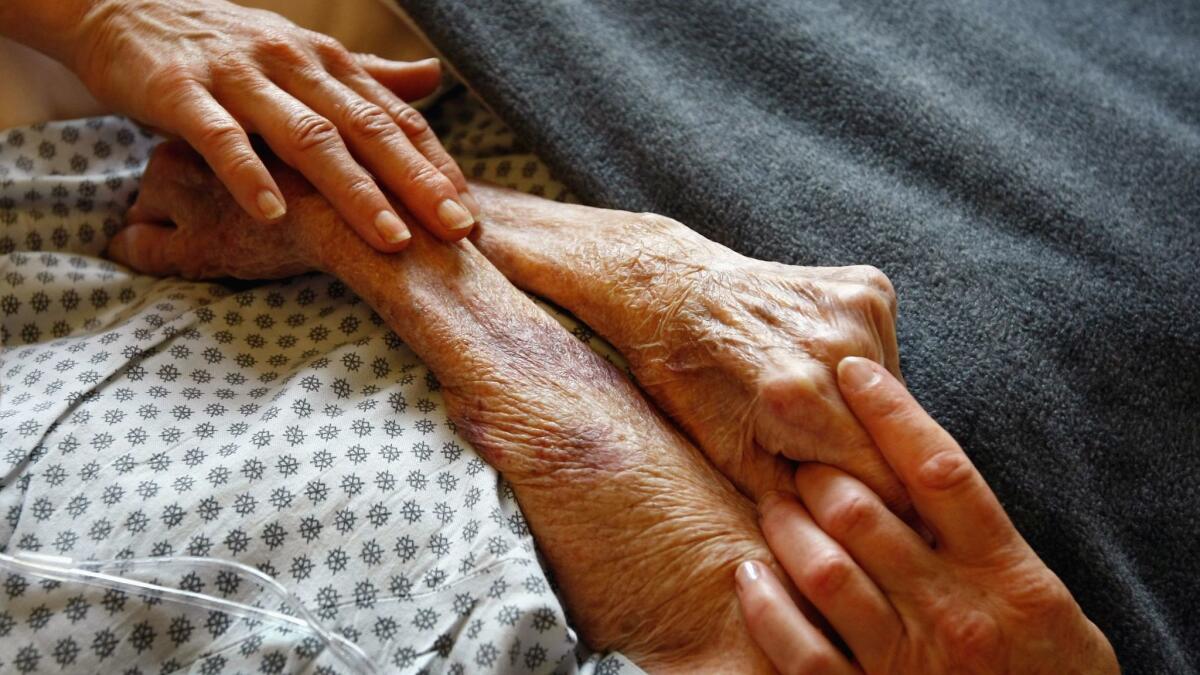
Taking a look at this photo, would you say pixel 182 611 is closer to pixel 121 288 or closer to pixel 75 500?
pixel 75 500

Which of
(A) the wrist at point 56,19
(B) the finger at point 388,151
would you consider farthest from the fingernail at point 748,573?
(A) the wrist at point 56,19

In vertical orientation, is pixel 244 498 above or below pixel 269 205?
below

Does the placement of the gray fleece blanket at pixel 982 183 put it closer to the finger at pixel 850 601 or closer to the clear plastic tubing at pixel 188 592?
the finger at pixel 850 601

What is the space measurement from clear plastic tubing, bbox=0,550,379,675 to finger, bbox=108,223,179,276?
1.35 feet

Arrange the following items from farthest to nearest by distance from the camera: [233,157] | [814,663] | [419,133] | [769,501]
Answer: [419,133] < [233,157] < [769,501] < [814,663]

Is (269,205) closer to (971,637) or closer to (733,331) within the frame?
(733,331)

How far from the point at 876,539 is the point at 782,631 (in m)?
0.11

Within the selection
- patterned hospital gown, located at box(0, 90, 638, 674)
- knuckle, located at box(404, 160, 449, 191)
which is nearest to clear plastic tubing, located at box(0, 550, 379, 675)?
patterned hospital gown, located at box(0, 90, 638, 674)

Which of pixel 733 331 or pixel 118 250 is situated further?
pixel 118 250

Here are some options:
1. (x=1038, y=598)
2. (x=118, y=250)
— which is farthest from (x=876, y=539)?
(x=118, y=250)

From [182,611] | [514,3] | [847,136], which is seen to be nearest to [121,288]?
[182,611]

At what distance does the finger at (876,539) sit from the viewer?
0.78 meters

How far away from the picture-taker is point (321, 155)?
3.20 ft

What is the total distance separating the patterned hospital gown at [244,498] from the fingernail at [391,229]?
0.10 meters
